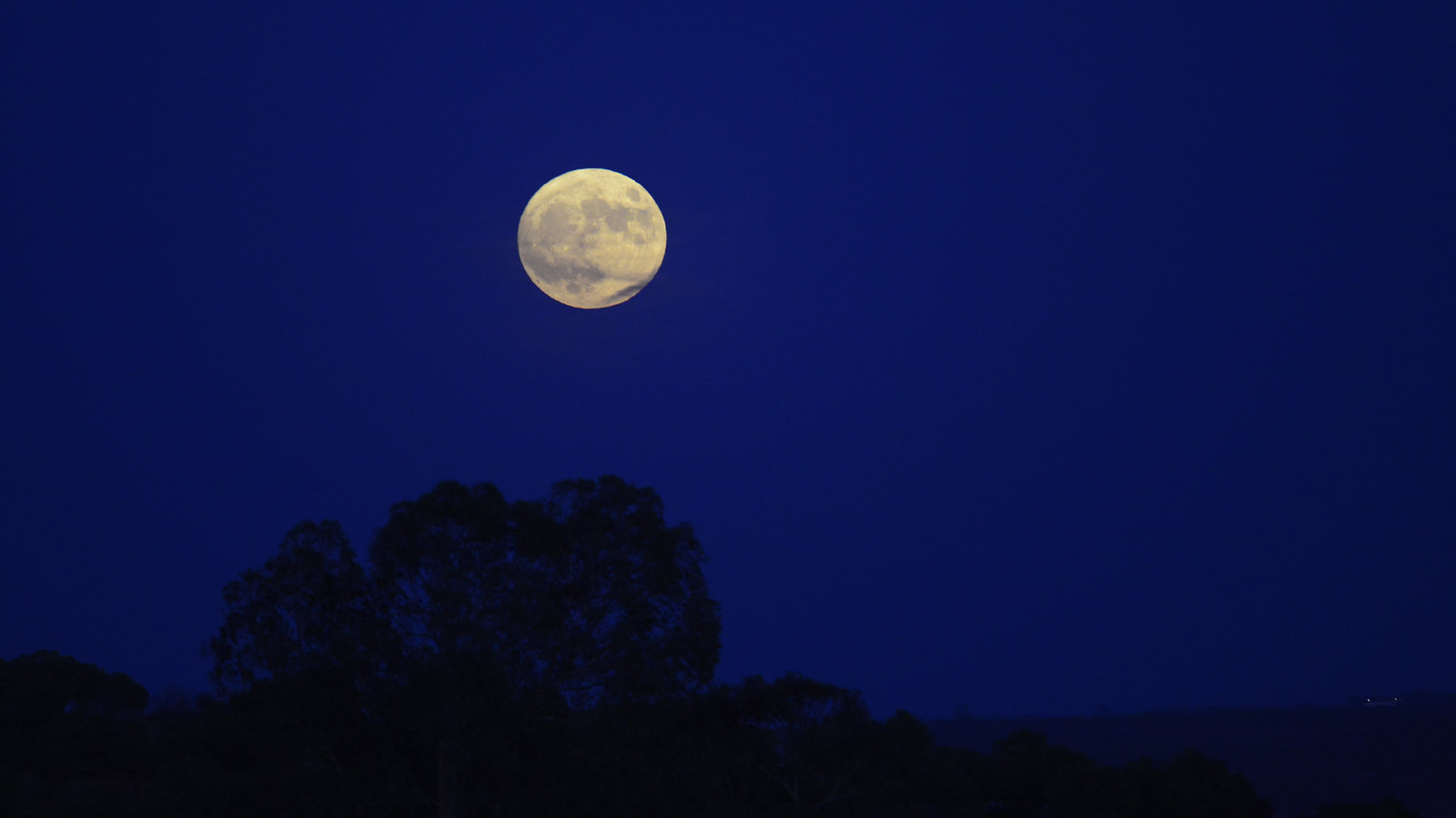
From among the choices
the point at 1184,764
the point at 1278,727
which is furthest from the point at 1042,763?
the point at 1278,727

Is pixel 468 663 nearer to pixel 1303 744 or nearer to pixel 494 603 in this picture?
pixel 494 603

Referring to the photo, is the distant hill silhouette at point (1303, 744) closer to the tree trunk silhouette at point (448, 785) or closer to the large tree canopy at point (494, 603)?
the large tree canopy at point (494, 603)

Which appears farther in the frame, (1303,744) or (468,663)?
(1303,744)

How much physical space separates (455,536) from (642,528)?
16.4 ft

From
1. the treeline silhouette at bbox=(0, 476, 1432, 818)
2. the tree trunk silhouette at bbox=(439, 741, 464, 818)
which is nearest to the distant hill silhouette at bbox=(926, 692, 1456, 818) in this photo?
the treeline silhouette at bbox=(0, 476, 1432, 818)

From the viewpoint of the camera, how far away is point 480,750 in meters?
26.2

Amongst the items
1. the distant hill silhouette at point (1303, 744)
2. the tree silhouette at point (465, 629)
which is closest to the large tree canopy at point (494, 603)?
the tree silhouette at point (465, 629)

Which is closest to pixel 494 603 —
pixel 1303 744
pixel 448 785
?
pixel 448 785

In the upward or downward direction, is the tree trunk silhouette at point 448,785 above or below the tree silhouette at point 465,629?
below

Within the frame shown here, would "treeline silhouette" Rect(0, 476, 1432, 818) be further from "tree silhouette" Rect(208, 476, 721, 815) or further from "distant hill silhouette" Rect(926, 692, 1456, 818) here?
"distant hill silhouette" Rect(926, 692, 1456, 818)

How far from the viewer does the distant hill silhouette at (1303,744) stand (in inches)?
4289

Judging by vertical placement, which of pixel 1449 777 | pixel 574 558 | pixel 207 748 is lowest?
pixel 1449 777

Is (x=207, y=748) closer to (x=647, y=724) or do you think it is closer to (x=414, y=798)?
(x=414, y=798)

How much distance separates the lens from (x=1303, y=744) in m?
139
